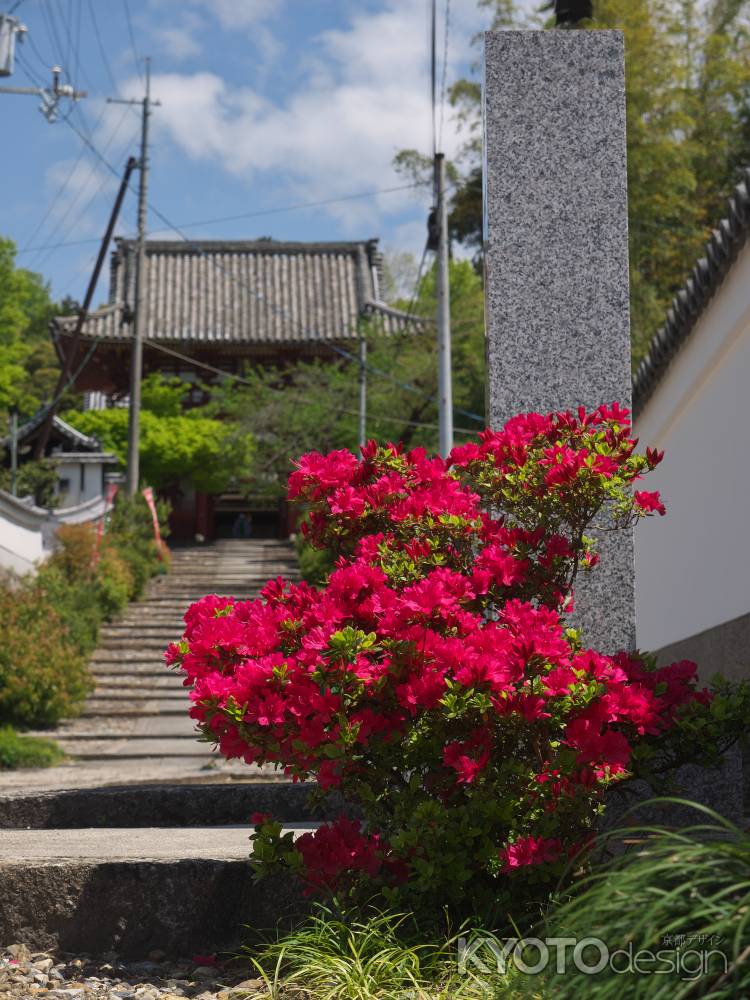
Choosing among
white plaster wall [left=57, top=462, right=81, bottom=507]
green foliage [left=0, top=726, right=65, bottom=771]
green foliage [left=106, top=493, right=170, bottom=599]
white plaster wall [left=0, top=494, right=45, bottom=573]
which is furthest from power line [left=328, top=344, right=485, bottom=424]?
green foliage [left=0, top=726, right=65, bottom=771]

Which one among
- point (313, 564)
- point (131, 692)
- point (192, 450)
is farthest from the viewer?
point (192, 450)

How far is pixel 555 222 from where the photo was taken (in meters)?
4.93

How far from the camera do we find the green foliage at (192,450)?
26.1 meters

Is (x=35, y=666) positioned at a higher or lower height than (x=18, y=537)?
lower

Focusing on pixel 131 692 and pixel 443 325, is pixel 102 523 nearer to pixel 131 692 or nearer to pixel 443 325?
pixel 131 692

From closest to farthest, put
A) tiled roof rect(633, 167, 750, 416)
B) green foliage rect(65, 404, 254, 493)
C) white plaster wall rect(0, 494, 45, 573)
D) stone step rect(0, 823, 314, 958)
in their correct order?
stone step rect(0, 823, 314, 958)
tiled roof rect(633, 167, 750, 416)
white plaster wall rect(0, 494, 45, 573)
green foliage rect(65, 404, 254, 493)

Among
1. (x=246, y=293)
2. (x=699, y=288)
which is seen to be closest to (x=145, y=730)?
(x=699, y=288)

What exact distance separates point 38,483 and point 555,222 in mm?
21631

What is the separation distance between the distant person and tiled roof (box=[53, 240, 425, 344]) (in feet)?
14.4

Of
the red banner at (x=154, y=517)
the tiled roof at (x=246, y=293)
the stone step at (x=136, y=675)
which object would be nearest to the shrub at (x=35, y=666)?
the stone step at (x=136, y=675)

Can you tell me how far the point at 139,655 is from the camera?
16.0 m

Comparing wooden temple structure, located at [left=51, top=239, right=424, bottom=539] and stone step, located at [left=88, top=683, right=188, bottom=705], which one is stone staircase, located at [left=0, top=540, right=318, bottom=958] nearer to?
stone step, located at [left=88, top=683, right=188, bottom=705]

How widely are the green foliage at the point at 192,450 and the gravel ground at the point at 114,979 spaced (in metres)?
22.8

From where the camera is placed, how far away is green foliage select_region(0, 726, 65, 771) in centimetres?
1084
